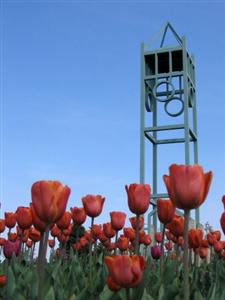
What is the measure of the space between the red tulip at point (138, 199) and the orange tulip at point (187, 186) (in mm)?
751

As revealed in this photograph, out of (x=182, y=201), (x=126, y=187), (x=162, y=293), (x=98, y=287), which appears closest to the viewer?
(x=182, y=201)

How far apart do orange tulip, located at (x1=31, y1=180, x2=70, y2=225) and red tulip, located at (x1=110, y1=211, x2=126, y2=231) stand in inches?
61.4

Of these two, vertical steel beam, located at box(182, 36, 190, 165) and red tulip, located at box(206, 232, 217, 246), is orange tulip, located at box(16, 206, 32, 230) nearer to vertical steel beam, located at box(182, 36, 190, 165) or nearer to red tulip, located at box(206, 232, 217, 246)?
red tulip, located at box(206, 232, 217, 246)

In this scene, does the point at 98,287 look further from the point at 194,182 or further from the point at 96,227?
the point at 96,227

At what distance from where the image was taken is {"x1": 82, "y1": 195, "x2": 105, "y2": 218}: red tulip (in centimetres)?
275

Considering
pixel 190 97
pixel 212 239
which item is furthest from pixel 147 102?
pixel 212 239

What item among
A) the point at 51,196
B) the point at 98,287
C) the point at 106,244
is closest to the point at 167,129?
the point at 106,244

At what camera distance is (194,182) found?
1.41 meters

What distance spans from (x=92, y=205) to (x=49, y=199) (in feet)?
4.16

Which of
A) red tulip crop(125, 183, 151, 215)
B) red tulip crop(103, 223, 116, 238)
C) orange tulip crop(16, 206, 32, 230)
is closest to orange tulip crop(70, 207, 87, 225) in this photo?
orange tulip crop(16, 206, 32, 230)

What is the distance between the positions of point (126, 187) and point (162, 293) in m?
0.52

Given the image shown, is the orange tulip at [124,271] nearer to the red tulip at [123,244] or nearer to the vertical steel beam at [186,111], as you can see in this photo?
the red tulip at [123,244]

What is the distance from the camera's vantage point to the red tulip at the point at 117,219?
308 centimetres

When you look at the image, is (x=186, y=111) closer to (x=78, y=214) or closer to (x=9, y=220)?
(x=9, y=220)
